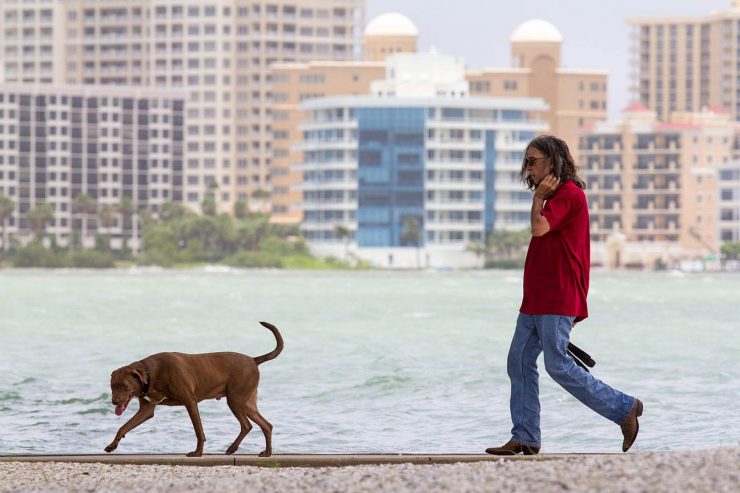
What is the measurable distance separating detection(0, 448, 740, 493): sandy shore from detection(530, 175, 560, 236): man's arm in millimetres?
1468

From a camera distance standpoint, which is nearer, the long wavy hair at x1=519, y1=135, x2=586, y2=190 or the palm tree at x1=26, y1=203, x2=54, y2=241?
the long wavy hair at x1=519, y1=135, x2=586, y2=190

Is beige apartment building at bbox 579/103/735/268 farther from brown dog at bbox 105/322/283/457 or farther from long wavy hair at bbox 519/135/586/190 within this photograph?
brown dog at bbox 105/322/283/457

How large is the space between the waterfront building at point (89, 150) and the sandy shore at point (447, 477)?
18141cm

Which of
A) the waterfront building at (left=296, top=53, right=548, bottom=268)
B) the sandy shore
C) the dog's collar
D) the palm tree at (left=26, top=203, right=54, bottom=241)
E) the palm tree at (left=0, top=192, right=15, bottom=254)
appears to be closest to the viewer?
the sandy shore

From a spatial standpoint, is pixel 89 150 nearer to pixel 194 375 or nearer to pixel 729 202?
pixel 729 202

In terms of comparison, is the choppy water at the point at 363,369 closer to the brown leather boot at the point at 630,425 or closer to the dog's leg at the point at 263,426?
the dog's leg at the point at 263,426

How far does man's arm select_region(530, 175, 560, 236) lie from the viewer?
11141 millimetres

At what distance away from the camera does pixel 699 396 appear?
26.1m

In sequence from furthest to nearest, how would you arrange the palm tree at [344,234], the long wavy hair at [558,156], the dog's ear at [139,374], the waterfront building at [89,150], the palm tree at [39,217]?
the waterfront building at [89,150], the palm tree at [39,217], the palm tree at [344,234], the long wavy hair at [558,156], the dog's ear at [139,374]

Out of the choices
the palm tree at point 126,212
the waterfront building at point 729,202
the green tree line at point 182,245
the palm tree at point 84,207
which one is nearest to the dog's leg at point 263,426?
the green tree line at point 182,245

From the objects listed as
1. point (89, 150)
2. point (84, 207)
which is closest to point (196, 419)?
point (84, 207)

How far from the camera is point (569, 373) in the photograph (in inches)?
438

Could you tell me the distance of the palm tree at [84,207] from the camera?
621 feet

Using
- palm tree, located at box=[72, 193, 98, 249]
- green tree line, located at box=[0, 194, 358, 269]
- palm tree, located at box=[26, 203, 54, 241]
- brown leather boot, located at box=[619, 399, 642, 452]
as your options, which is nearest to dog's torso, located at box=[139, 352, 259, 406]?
brown leather boot, located at box=[619, 399, 642, 452]
